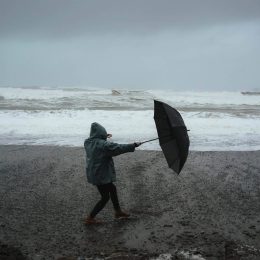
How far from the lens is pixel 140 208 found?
6.43 meters

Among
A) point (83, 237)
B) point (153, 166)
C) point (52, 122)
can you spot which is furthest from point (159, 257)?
point (52, 122)

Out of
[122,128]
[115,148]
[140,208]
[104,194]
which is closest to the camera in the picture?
[115,148]

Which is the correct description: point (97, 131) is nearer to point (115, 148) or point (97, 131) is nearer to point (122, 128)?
point (115, 148)

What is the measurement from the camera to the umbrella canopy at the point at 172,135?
5.27 metres

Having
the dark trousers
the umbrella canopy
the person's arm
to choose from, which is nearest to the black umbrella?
the umbrella canopy

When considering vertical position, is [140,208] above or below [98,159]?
below

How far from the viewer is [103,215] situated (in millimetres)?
6145

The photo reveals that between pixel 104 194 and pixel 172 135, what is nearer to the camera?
pixel 172 135

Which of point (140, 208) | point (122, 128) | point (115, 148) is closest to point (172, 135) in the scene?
point (115, 148)

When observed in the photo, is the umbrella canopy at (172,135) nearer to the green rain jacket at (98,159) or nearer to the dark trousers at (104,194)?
the green rain jacket at (98,159)

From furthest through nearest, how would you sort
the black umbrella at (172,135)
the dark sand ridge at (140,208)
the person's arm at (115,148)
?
the black umbrella at (172,135)
the person's arm at (115,148)
the dark sand ridge at (140,208)

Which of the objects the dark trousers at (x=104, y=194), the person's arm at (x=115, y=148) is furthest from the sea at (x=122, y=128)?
the person's arm at (x=115, y=148)

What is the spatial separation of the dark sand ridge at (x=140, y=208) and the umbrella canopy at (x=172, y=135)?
106 centimetres

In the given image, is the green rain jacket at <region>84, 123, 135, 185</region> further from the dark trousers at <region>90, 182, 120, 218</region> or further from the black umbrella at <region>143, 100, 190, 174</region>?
the black umbrella at <region>143, 100, 190, 174</region>
